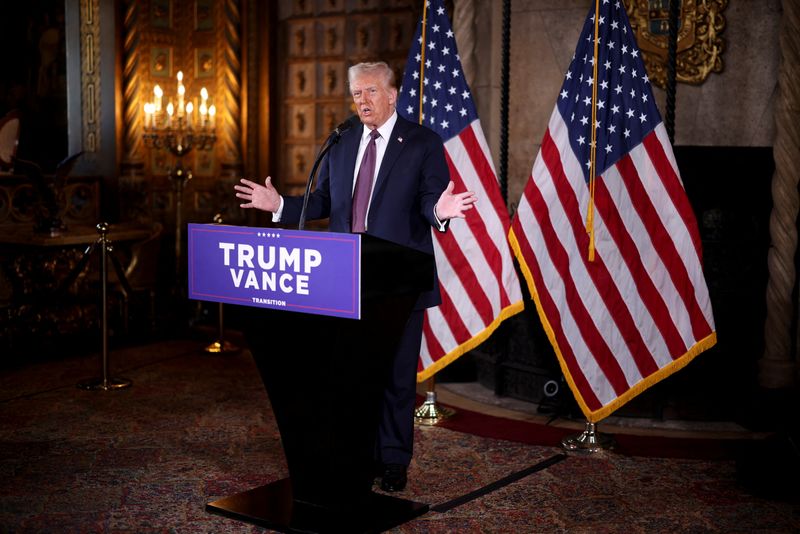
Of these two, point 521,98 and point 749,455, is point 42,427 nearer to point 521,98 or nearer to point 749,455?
point 749,455

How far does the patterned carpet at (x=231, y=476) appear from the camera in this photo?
168 inches

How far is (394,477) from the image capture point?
15.0 feet

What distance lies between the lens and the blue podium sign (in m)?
3.49

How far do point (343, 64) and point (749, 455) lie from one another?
5.50m

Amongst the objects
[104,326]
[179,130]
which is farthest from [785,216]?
[179,130]

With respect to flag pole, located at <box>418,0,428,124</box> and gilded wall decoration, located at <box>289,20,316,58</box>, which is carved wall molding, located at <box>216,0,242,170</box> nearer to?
gilded wall decoration, located at <box>289,20,316,58</box>

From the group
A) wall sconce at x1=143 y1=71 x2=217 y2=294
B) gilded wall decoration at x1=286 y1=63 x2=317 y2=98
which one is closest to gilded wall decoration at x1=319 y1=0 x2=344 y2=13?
gilded wall decoration at x1=286 y1=63 x2=317 y2=98

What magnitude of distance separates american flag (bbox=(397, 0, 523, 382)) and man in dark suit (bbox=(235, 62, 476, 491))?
1.28 meters

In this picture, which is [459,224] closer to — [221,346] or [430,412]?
[430,412]

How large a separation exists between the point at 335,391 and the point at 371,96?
125cm

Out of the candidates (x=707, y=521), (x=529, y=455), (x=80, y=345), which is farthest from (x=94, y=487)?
(x=80, y=345)

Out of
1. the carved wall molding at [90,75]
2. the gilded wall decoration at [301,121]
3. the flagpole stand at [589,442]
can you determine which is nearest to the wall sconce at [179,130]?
the carved wall molding at [90,75]

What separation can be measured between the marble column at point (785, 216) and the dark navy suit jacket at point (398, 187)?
2.71 m

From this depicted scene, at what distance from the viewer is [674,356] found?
533cm
